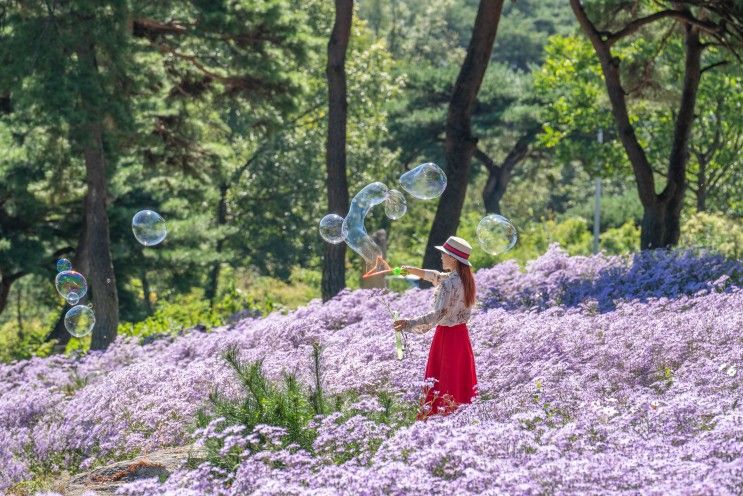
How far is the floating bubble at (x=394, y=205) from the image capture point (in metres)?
10.7

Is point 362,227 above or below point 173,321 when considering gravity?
above

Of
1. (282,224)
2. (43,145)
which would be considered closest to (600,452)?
(43,145)

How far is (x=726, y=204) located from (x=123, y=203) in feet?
82.8

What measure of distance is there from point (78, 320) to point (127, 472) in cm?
455

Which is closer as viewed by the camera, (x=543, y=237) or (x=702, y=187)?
(x=702, y=187)

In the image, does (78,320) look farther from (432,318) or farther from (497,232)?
(432,318)

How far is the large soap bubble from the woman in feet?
1.64

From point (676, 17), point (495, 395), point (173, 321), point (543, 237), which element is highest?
point (676, 17)

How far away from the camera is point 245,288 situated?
44625 mm

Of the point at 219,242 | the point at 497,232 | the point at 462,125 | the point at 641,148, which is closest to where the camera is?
the point at 497,232

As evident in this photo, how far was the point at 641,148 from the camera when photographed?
749 inches

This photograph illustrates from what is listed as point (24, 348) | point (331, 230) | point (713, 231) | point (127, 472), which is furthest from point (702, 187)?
point (127, 472)

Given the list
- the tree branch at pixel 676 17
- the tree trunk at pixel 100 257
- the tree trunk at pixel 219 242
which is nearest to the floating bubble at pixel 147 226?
the tree trunk at pixel 100 257

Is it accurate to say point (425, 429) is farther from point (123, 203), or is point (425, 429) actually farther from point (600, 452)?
point (123, 203)
